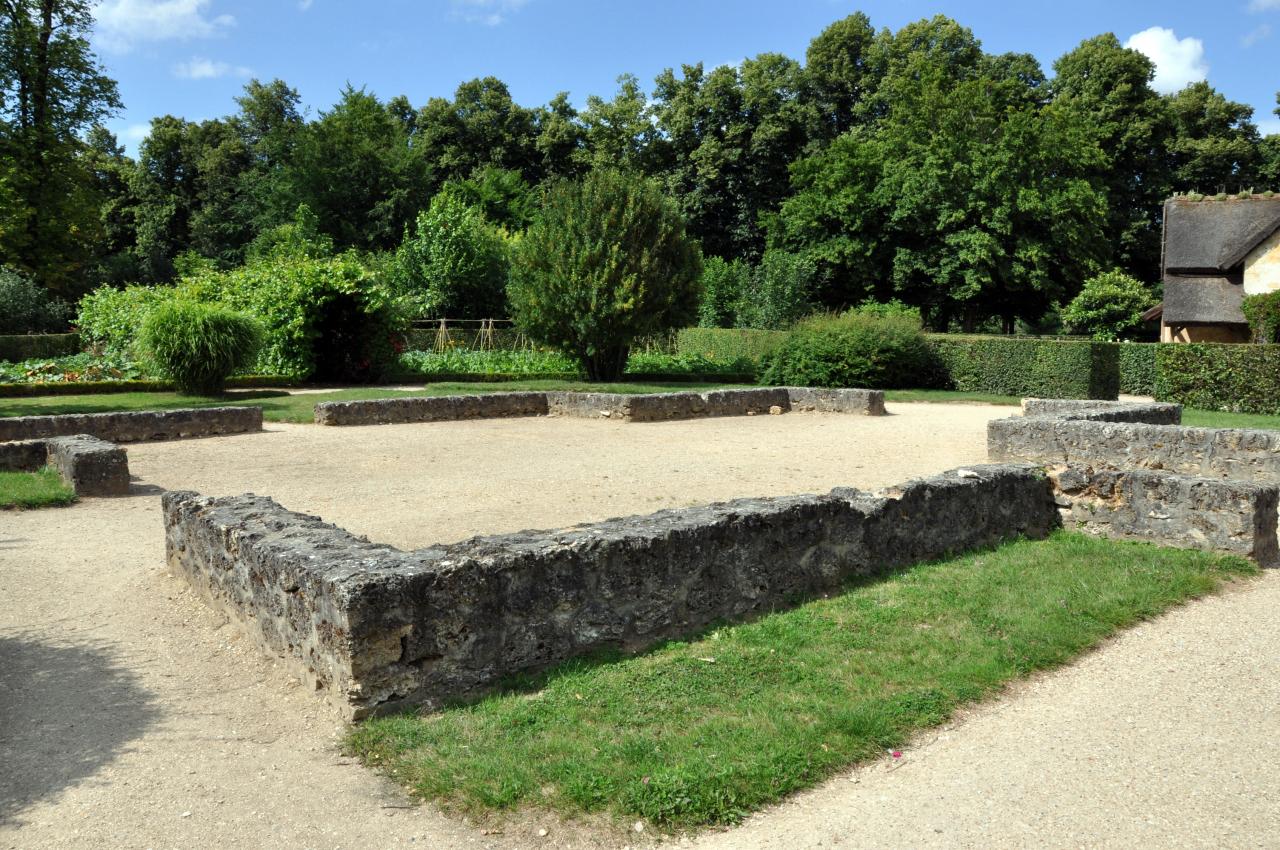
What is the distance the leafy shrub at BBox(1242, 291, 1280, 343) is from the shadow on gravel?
26.8m

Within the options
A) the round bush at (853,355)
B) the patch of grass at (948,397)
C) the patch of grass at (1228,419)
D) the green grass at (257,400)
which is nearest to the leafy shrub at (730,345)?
the round bush at (853,355)

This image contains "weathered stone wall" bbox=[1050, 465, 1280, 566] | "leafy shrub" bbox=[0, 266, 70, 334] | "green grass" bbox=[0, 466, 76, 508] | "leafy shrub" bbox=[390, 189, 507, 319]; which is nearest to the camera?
"weathered stone wall" bbox=[1050, 465, 1280, 566]

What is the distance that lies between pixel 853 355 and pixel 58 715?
19417 mm

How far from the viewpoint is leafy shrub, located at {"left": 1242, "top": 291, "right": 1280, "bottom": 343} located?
23.8 metres

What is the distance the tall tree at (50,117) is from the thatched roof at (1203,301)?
3368cm

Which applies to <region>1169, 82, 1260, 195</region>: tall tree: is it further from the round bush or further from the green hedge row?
the green hedge row

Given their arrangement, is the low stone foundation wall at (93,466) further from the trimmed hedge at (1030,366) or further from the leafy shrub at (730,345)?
the trimmed hedge at (1030,366)

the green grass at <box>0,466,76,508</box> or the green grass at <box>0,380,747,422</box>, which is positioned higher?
the green grass at <box>0,380,747,422</box>

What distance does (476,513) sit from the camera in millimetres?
8070

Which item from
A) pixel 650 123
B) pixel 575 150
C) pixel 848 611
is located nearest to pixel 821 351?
pixel 848 611

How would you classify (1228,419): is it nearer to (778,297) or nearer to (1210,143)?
(778,297)

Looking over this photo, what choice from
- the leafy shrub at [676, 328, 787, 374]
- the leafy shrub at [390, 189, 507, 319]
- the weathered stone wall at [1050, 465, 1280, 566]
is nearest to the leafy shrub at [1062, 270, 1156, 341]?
the leafy shrub at [676, 328, 787, 374]

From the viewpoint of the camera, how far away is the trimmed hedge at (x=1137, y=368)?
21.7 metres

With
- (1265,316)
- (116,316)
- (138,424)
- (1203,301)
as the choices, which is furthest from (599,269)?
(1203,301)
